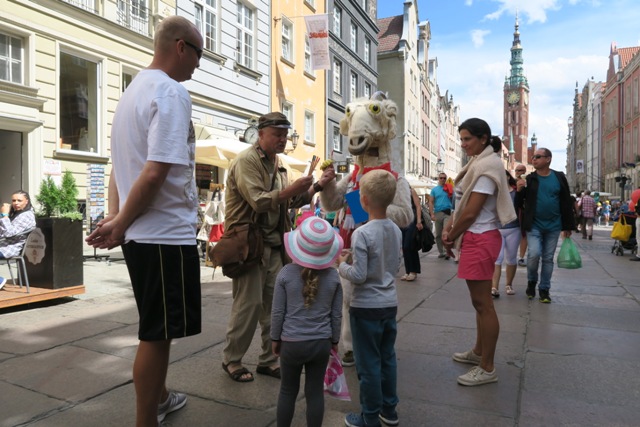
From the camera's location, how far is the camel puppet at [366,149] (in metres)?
3.65

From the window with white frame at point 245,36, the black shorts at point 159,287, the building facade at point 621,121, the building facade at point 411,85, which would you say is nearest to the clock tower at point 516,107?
the building facade at point 621,121

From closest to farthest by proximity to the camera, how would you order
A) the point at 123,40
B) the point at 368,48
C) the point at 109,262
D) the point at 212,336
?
the point at 212,336, the point at 109,262, the point at 123,40, the point at 368,48

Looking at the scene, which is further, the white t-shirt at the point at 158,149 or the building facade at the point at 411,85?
the building facade at the point at 411,85

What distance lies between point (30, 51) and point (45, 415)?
9073mm

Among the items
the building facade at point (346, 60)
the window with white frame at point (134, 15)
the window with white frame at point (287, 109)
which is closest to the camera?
the window with white frame at point (134, 15)

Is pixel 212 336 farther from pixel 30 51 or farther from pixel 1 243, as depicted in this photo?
pixel 30 51

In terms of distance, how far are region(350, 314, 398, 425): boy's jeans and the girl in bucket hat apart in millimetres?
220

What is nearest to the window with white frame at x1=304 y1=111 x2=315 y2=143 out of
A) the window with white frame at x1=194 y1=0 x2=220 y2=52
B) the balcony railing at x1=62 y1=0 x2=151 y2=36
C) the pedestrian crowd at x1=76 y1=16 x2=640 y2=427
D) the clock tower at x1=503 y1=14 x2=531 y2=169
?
the window with white frame at x1=194 y1=0 x2=220 y2=52

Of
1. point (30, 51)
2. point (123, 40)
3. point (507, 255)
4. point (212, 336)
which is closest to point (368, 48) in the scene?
point (123, 40)

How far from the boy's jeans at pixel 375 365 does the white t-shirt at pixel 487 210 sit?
1147mm

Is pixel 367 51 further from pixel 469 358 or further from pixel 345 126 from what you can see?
pixel 469 358

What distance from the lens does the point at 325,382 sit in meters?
2.66

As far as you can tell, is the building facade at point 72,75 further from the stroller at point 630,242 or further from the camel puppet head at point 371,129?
the stroller at point 630,242

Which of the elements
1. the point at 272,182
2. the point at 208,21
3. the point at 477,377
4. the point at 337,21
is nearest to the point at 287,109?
the point at 208,21
